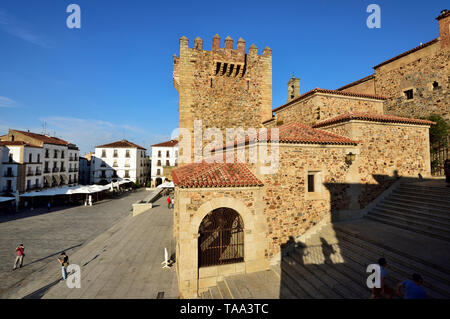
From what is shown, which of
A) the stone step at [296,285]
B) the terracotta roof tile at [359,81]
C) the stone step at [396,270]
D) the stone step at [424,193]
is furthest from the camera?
the terracotta roof tile at [359,81]

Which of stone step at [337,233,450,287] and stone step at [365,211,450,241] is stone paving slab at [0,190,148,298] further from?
stone step at [365,211,450,241]

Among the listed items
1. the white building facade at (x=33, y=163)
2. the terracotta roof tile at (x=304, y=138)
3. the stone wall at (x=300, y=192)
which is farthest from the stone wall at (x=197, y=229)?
the white building facade at (x=33, y=163)

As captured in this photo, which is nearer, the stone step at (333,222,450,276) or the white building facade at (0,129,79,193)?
the stone step at (333,222,450,276)

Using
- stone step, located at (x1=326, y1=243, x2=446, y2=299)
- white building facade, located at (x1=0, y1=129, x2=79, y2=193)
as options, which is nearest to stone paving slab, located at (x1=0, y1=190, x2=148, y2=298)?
white building facade, located at (x1=0, y1=129, x2=79, y2=193)

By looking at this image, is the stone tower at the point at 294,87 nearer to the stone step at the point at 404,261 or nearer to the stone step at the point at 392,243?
the stone step at the point at 392,243

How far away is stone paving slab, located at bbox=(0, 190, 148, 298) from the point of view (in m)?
10.3

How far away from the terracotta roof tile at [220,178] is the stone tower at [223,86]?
18.3ft

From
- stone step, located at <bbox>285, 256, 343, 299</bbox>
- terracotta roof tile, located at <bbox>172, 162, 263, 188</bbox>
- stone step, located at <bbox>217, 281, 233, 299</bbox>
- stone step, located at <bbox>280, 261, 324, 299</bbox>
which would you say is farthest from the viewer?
terracotta roof tile, located at <bbox>172, 162, 263, 188</bbox>

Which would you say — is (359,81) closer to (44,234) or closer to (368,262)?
(368,262)

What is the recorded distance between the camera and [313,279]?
6.75m

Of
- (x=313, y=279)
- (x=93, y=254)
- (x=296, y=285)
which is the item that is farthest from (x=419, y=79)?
(x=93, y=254)

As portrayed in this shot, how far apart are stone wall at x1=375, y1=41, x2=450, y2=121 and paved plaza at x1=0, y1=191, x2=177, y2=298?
20.1 metres

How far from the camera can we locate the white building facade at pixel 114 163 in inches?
1855
